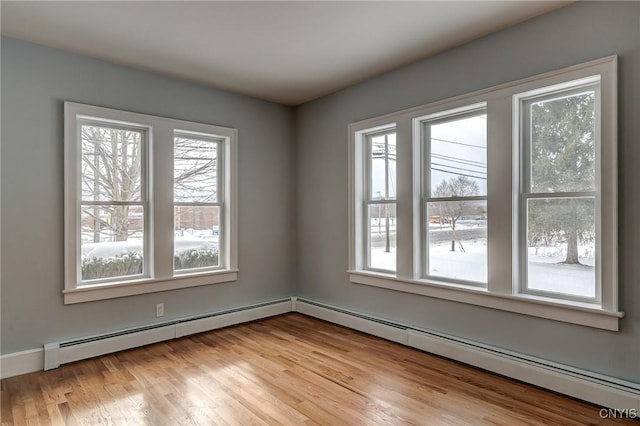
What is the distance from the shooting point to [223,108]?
4.27m

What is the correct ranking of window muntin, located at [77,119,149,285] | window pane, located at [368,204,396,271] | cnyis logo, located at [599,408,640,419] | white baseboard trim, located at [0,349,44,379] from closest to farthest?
cnyis logo, located at [599,408,640,419] → white baseboard trim, located at [0,349,44,379] → window muntin, located at [77,119,149,285] → window pane, located at [368,204,396,271]

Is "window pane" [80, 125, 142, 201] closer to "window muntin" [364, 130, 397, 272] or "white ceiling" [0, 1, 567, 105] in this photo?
"white ceiling" [0, 1, 567, 105]

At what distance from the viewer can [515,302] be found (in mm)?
2838

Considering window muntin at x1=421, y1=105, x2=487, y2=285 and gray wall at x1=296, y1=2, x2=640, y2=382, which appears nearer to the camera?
gray wall at x1=296, y1=2, x2=640, y2=382

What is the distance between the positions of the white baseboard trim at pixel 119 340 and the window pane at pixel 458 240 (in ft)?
7.36

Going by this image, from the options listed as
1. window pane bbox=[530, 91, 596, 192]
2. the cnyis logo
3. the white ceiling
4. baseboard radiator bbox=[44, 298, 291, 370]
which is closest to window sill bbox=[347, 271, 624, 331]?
the cnyis logo

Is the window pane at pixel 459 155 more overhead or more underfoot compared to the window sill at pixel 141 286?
more overhead

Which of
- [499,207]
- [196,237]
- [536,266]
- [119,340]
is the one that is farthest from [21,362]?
[536,266]

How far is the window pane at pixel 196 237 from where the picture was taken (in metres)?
4.00

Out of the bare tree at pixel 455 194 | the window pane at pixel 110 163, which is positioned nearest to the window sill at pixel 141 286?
the window pane at pixel 110 163

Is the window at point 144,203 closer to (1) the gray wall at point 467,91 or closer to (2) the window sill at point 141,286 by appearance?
(2) the window sill at point 141,286

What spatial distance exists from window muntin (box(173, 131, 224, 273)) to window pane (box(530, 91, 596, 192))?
10.6 ft

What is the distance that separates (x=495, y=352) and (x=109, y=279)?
3.53 meters

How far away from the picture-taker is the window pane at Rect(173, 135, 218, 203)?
13.1 feet
